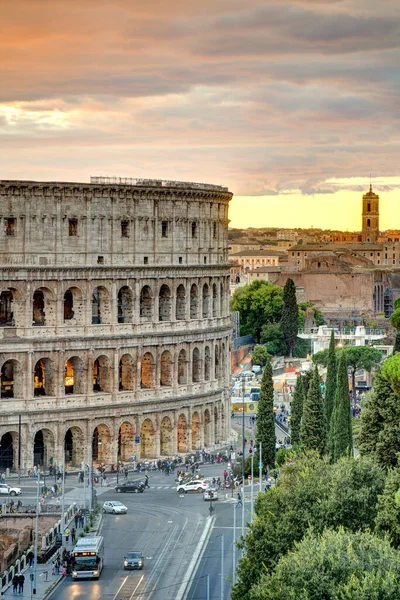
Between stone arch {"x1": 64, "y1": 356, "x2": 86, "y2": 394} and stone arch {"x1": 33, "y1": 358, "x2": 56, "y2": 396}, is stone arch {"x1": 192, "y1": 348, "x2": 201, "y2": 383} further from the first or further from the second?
stone arch {"x1": 33, "y1": 358, "x2": 56, "y2": 396}

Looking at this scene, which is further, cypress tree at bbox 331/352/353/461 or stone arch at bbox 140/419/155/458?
stone arch at bbox 140/419/155/458

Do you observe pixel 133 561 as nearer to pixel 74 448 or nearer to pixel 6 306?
pixel 74 448

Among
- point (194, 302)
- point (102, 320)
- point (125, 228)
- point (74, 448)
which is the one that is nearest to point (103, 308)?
point (102, 320)

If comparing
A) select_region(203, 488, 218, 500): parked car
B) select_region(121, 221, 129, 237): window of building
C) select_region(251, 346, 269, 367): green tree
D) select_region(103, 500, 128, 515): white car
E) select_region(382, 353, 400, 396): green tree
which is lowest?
select_region(103, 500, 128, 515): white car

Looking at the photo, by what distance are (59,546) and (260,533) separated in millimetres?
15786

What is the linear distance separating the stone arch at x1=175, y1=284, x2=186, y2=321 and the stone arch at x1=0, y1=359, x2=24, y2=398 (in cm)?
1205

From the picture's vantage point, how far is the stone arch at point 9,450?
95.1 m

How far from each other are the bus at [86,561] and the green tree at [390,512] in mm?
15048

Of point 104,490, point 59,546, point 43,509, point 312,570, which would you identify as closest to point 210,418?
point 104,490

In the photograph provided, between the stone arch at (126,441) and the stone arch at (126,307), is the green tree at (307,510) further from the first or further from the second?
the stone arch at (126,307)

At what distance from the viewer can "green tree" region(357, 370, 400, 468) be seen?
68.1m

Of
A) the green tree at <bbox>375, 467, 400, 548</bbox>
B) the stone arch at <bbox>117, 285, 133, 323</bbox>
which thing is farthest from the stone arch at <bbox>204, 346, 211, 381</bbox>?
the green tree at <bbox>375, 467, 400, 548</bbox>

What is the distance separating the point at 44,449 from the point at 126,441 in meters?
5.74

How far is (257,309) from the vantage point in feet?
604
